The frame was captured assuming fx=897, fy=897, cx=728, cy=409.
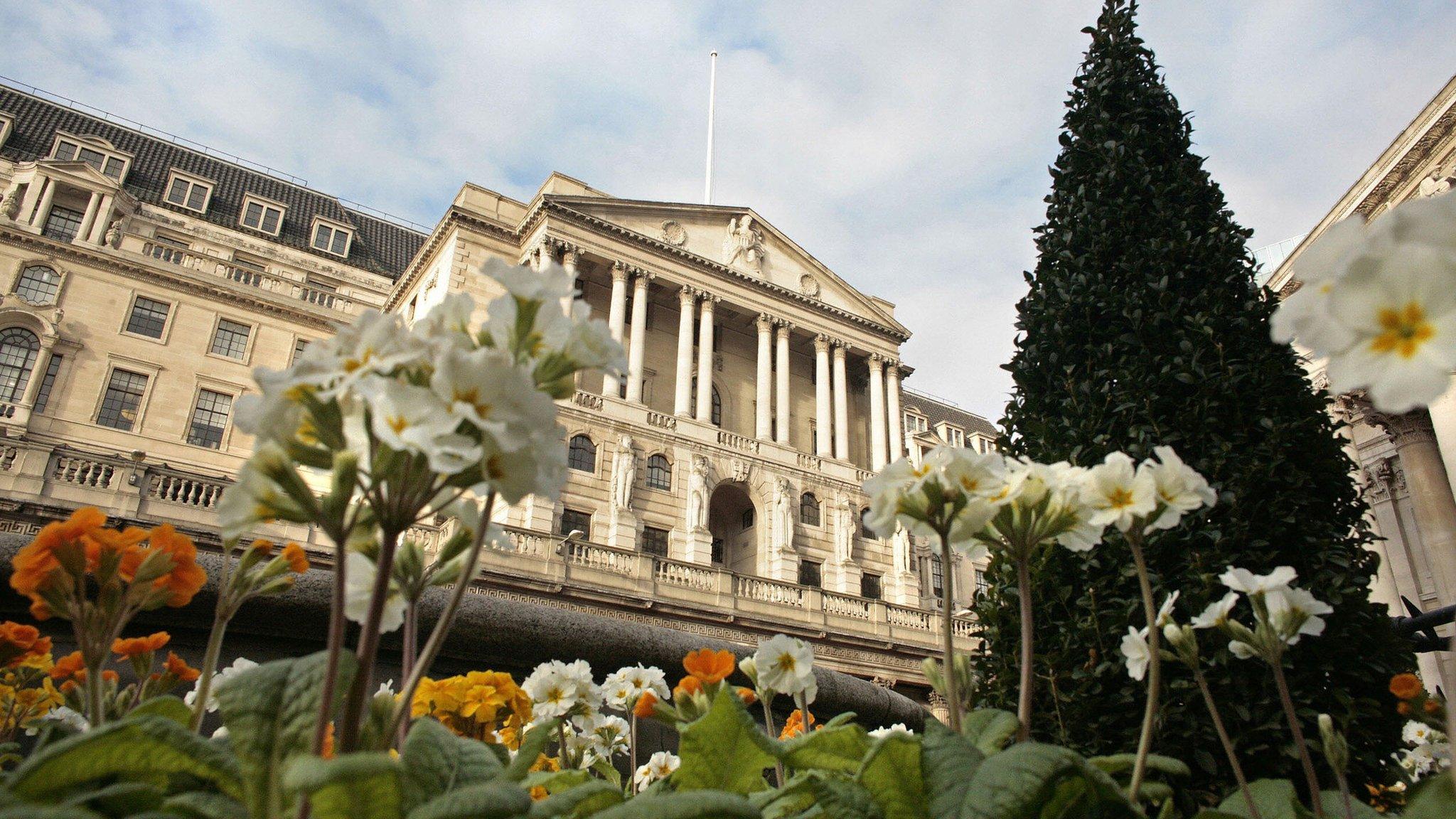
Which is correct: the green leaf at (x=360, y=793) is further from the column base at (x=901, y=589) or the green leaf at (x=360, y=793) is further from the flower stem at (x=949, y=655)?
the column base at (x=901, y=589)

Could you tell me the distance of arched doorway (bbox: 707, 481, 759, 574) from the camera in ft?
119

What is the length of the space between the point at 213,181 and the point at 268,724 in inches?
2194

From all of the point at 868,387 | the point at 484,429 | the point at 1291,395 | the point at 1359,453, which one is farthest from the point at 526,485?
the point at 868,387

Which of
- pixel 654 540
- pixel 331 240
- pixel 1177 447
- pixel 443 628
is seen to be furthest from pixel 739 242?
pixel 443 628

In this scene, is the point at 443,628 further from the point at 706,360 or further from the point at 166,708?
the point at 706,360

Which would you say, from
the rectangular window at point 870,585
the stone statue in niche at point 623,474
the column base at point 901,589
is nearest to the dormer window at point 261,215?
the stone statue in niche at point 623,474

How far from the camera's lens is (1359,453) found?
30672 mm

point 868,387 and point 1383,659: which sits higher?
point 868,387

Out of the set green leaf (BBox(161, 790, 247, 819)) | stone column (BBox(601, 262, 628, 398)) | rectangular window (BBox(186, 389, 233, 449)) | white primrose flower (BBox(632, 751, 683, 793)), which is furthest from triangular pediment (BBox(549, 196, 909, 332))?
green leaf (BBox(161, 790, 247, 819))

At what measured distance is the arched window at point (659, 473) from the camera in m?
33.7

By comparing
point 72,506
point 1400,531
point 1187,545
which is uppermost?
point 1400,531

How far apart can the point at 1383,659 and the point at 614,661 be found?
12.9 feet

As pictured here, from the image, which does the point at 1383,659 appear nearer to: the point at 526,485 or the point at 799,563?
the point at 526,485

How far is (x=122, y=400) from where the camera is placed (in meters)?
34.0
